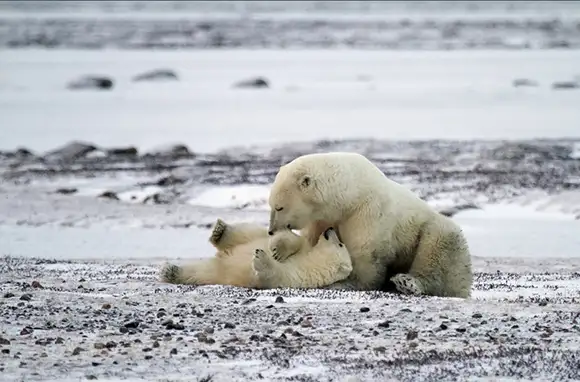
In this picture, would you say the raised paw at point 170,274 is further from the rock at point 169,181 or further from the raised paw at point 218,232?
the rock at point 169,181

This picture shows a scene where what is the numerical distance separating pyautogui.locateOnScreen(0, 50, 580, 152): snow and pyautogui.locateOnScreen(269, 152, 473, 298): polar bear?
1081 cm

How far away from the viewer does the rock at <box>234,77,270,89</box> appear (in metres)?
28.0

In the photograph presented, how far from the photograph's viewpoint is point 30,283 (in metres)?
7.09

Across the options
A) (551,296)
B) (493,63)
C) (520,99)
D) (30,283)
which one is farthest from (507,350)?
(493,63)

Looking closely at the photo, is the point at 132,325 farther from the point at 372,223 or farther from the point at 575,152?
the point at 575,152

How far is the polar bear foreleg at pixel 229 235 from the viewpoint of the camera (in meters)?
7.08

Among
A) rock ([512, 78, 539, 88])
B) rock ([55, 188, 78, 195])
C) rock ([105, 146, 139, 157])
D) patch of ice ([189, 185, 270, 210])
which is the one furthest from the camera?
rock ([512, 78, 539, 88])

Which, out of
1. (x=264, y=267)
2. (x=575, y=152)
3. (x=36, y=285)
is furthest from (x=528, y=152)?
(x=36, y=285)

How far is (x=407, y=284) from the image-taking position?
22.0 ft

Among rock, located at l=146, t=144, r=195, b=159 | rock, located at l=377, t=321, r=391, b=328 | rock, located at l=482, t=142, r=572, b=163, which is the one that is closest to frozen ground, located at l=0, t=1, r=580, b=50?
rock, located at l=482, t=142, r=572, b=163

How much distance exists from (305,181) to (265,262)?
21.3 inches

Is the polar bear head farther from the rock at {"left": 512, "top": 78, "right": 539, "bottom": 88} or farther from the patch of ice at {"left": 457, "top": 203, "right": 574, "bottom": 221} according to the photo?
the rock at {"left": 512, "top": 78, "right": 539, "bottom": 88}

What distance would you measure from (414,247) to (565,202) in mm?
6063

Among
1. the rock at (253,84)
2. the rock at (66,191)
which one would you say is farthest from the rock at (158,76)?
the rock at (66,191)
